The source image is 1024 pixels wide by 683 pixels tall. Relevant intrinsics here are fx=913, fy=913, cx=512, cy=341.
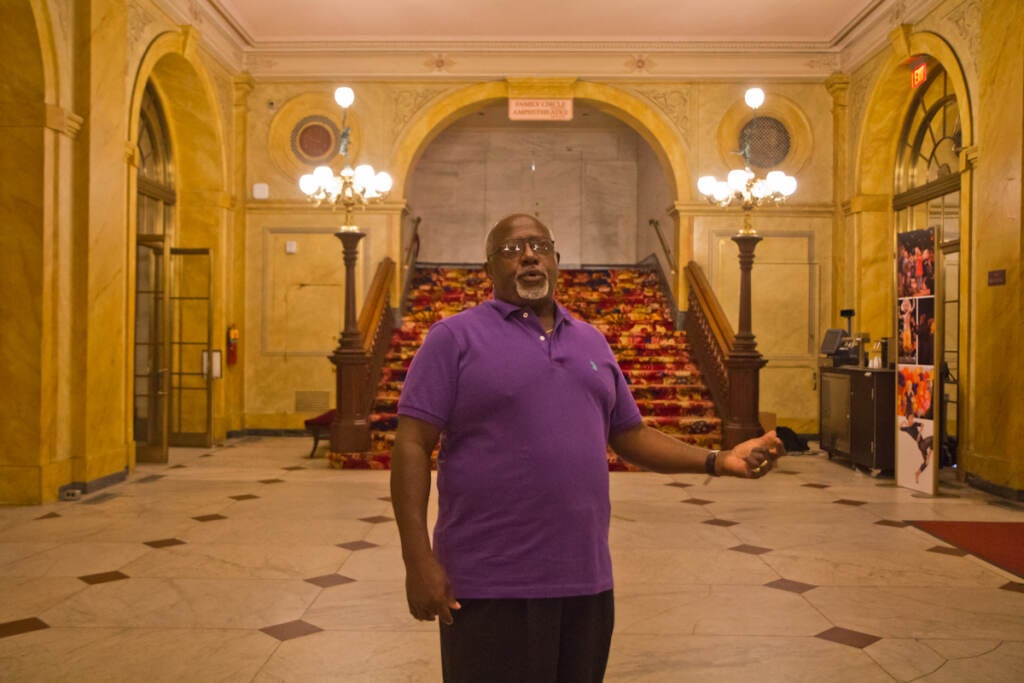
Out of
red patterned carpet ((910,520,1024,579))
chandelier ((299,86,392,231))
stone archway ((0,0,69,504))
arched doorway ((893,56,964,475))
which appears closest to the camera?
red patterned carpet ((910,520,1024,579))

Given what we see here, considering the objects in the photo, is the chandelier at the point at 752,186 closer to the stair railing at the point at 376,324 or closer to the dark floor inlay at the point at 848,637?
the stair railing at the point at 376,324

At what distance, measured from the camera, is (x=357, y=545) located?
508 cm

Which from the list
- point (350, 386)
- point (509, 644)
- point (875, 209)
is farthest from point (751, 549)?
point (875, 209)

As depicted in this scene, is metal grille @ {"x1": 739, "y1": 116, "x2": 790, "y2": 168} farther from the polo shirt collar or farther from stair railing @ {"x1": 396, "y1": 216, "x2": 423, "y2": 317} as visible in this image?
the polo shirt collar

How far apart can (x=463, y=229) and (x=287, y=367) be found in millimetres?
5819

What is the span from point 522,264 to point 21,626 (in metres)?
2.92

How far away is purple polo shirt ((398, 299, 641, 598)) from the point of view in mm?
1685

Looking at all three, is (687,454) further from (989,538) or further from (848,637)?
(989,538)

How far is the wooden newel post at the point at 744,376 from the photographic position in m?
8.73

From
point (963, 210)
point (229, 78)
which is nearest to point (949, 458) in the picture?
point (963, 210)

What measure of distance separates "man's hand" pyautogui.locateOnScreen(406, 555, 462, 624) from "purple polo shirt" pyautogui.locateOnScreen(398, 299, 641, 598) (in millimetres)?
35

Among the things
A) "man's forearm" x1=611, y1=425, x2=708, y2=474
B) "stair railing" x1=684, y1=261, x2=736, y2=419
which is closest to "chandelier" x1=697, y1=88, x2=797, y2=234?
"stair railing" x1=684, y1=261, x2=736, y2=419

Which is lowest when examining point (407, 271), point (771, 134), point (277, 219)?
point (407, 271)

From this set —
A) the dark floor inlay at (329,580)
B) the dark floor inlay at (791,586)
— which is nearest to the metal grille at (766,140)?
the dark floor inlay at (791,586)
